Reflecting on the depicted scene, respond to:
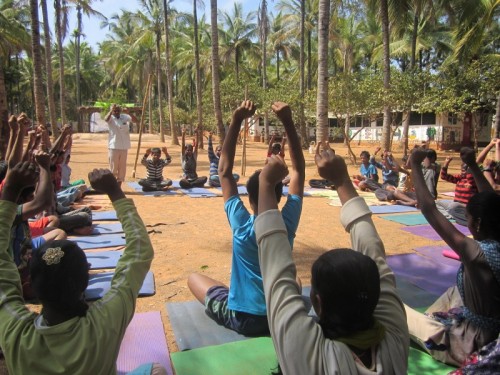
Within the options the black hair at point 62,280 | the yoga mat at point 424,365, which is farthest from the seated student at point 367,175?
the black hair at point 62,280

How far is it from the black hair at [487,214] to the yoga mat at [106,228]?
17.0ft

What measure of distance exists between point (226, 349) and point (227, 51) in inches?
1293

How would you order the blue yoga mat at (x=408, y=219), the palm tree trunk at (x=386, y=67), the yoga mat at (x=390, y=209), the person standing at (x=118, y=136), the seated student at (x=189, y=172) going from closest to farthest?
the blue yoga mat at (x=408, y=219) < the yoga mat at (x=390, y=209) < the person standing at (x=118, y=136) < the seated student at (x=189, y=172) < the palm tree trunk at (x=386, y=67)

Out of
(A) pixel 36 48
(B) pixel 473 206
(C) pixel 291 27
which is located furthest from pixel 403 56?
(B) pixel 473 206

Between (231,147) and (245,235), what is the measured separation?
643 mm

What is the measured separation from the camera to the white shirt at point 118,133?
9.54 metres

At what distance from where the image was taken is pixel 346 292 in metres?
1.27

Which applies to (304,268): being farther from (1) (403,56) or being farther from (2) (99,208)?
(1) (403,56)

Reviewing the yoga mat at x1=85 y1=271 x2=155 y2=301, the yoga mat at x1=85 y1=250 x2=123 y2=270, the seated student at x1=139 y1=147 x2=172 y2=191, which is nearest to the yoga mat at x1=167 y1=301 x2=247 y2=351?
the yoga mat at x1=85 y1=271 x2=155 y2=301

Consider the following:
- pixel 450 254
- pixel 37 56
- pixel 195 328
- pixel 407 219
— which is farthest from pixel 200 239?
pixel 37 56

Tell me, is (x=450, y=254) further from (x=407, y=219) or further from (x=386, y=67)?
(x=386, y=67)

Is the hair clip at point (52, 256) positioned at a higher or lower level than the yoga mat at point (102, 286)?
→ higher

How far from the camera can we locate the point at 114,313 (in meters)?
1.74

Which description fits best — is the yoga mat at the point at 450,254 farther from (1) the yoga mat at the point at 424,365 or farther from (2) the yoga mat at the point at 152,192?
(2) the yoga mat at the point at 152,192
